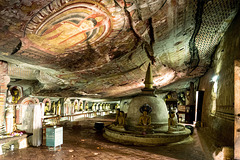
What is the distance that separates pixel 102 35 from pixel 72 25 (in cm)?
130

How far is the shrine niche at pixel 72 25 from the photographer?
4457mm

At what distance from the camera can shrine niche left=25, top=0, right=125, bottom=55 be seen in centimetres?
446

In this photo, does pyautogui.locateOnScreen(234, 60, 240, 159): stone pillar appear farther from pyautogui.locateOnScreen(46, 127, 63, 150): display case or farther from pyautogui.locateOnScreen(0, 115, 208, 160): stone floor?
pyautogui.locateOnScreen(46, 127, 63, 150): display case

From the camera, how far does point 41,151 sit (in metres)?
6.03

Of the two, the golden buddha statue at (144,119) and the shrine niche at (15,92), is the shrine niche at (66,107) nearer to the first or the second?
the shrine niche at (15,92)

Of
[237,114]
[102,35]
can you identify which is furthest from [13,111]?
[237,114]

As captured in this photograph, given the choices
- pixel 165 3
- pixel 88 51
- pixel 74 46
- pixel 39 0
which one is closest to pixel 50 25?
pixel 39 0

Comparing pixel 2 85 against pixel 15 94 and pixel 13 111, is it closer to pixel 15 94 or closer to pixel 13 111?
pixel 13 111

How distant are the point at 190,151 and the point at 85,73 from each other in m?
6.54

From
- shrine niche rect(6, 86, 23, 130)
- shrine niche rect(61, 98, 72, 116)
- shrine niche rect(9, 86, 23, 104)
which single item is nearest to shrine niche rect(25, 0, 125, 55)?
shrine niche rect(6, 86, 23, 130)

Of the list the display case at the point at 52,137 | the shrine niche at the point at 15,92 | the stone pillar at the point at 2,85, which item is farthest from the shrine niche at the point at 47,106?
A: the display case at the point at 52,137

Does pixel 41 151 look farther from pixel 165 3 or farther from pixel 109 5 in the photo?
pixel 165 3

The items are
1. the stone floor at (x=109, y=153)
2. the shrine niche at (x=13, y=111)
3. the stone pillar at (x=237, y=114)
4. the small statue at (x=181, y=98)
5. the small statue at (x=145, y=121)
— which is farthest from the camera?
the small statue at (x=181, y=98)

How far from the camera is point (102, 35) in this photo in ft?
20.6
